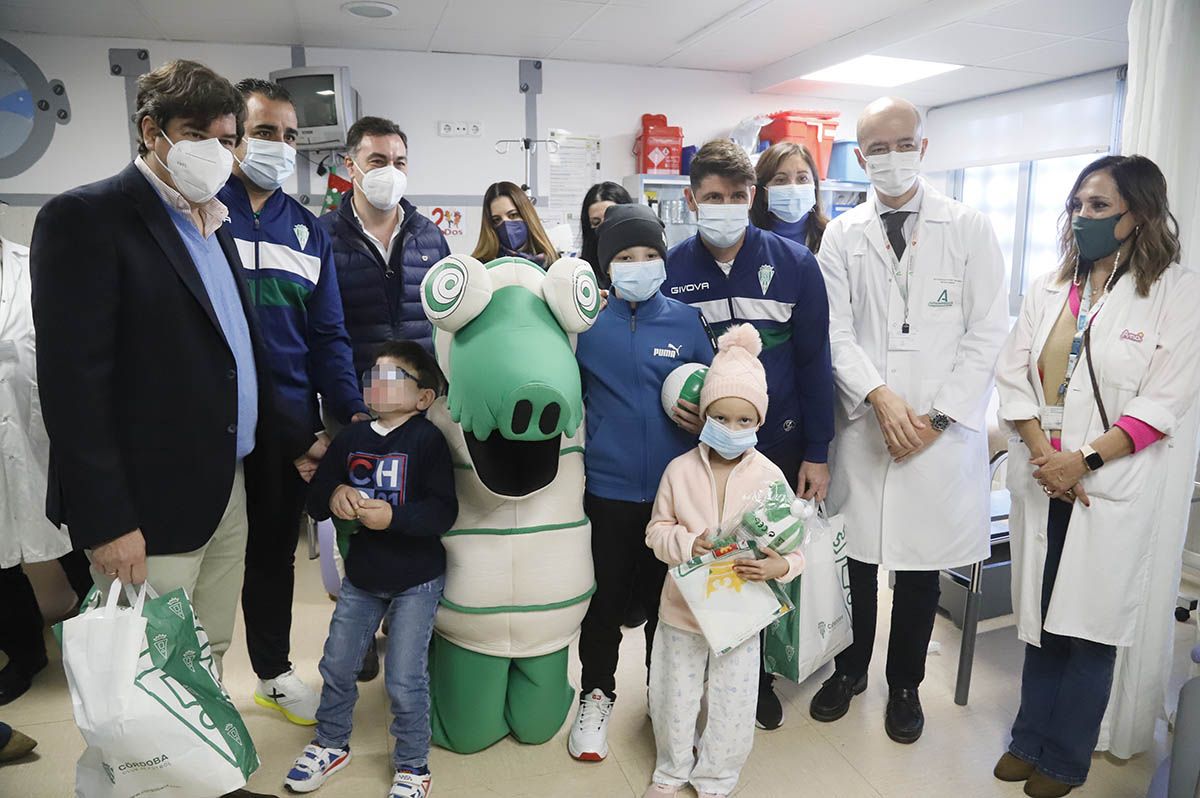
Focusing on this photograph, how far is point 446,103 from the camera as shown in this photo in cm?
481

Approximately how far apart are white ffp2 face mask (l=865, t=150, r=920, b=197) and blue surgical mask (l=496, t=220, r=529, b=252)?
1.29 metres

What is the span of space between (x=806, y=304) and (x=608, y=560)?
87cm

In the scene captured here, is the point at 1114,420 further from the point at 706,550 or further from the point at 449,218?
the point at 449,218

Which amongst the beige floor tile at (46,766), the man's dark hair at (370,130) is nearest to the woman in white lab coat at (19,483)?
the beige floor tile at (46,766)

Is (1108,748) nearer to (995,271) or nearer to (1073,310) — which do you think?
(1073,310)

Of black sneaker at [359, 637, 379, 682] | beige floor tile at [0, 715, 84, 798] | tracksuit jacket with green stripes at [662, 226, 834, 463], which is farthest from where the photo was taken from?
black sneaker at [359, 637, 379, 682]

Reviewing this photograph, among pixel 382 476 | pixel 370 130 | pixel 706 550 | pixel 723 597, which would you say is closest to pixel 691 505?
pixel 706 550

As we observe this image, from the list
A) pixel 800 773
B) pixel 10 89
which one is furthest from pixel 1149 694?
pixel 10 89

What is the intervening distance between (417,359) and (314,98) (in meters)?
3.00

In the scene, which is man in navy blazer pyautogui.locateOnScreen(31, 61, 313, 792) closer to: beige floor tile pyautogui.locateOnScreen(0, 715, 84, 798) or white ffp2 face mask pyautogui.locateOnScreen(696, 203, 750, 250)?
beige floor tile pyautogui.locateOnScreen(0, 715, 84, 798)

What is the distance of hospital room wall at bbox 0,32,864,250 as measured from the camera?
4.28 m

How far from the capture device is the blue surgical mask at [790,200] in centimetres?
263

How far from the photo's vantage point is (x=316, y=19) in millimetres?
4012

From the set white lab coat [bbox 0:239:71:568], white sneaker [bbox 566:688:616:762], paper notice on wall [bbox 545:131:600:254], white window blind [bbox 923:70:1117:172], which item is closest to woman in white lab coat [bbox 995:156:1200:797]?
white sneaker [bbox 566:688:616:762]
